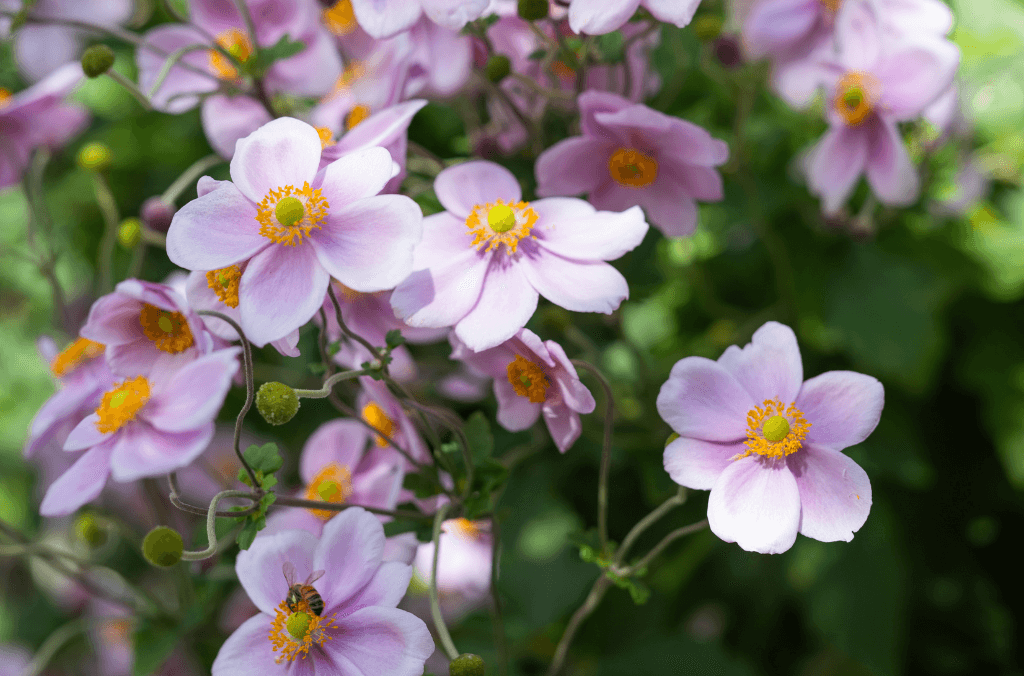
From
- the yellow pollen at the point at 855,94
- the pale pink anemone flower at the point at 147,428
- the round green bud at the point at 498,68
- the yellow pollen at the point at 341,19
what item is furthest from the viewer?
the yellow pollen at the point at 341,19

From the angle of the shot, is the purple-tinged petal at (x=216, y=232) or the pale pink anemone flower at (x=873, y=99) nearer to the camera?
the purple-tinged petal at (x=216, y=232)

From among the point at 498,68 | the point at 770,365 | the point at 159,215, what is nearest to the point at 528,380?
the point at 770,365

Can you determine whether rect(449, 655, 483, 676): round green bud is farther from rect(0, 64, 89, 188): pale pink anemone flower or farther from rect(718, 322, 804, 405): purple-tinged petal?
rect(0, 64, 89, 188): pale pink anemone flower

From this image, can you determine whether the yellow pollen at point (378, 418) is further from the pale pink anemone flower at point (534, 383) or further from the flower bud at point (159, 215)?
the flower bud at point (159, 215)

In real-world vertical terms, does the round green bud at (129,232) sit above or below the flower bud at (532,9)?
below

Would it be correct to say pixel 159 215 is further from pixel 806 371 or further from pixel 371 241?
pixel 806 371

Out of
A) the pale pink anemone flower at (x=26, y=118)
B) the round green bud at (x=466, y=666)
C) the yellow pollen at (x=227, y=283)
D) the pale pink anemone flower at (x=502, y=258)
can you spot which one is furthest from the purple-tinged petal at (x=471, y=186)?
the pale pink anemone flower at (x=26, y=118)
